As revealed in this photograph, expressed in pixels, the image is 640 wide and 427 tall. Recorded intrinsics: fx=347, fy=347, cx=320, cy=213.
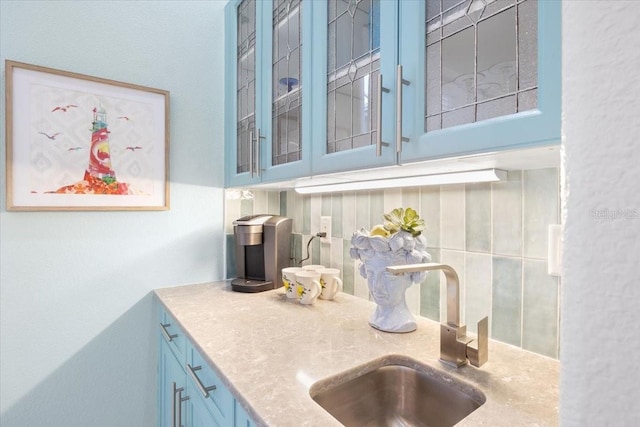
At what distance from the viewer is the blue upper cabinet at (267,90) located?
1195mm

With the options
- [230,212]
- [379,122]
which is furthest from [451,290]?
[230,212]

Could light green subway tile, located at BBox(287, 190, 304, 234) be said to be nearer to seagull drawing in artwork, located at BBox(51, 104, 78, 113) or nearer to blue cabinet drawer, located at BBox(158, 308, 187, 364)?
blue cabinet drawer, located at BBox(158, 308, 187, 364)

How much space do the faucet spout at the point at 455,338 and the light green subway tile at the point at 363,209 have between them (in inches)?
20.9

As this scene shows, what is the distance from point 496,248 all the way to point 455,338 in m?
0.30

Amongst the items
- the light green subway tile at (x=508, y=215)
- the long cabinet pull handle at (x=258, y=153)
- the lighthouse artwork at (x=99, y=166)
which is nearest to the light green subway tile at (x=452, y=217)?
the light green subway tile at (x=508, y=215)

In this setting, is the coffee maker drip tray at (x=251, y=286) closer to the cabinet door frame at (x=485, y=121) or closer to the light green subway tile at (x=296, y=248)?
the light green subway tile at (x=296, y=248)

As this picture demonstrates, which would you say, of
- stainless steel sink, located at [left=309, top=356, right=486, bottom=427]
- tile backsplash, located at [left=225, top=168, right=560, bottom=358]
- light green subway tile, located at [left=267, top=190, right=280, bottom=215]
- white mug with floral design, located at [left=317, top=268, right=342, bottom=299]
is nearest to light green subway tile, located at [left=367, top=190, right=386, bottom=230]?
tile backsplash, located at [left=225, top=168, right=560, bottom=358]

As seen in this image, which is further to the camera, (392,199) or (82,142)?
(82,142)

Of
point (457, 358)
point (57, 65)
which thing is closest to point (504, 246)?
point (457, 358)

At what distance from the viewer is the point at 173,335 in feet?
4.35

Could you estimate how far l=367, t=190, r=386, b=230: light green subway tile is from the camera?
1.33 m

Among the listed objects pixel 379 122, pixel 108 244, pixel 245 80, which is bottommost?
pixel 108 244

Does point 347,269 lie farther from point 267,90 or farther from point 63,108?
point 63,108

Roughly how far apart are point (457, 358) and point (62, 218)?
1532 mm
